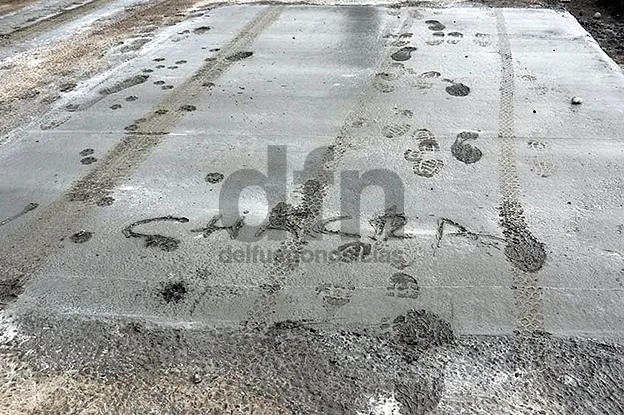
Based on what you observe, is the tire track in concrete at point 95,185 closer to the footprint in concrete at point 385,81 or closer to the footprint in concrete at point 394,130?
the footprint in concrete at point 385,81

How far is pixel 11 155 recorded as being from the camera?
3.29 meters

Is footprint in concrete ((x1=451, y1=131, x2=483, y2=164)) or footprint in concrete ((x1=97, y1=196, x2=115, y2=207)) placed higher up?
footprint in concrete ((x1=451, y1=131, x2=483, y2=164))

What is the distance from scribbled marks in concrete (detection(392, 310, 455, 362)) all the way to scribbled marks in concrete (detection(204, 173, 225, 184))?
128cm

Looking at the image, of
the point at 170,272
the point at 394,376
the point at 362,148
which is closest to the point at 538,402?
the point at 394,376

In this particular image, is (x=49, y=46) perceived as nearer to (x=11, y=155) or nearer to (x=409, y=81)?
(x=11, y=155)

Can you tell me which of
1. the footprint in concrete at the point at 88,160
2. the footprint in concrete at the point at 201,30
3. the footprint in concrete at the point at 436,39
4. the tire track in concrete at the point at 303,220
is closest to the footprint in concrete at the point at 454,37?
the footprint in concrete at the point at 436,39

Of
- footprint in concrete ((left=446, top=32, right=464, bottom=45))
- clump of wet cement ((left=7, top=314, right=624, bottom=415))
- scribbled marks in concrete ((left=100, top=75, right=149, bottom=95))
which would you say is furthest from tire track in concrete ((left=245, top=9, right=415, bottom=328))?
A: scribbled marks in concrete ((left=100, top=75, right=149, bottom=95))

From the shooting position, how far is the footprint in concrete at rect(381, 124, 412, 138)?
3355 mm

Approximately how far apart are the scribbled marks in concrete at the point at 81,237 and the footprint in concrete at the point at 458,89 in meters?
2.44

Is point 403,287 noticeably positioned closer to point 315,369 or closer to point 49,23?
point 315,369

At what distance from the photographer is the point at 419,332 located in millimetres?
2057

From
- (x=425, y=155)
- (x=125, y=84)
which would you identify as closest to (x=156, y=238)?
(x=425, y=155)

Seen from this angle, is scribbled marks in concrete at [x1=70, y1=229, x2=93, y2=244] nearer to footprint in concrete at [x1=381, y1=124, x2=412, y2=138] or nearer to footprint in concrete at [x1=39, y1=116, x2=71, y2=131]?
footprint in concrete at [x1=39, y1=116, x2=71, y2=131]

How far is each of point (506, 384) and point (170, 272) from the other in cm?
133
